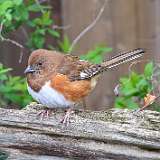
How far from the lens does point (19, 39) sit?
7.10 m

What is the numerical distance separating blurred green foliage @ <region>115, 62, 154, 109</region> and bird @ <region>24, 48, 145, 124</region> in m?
0.34

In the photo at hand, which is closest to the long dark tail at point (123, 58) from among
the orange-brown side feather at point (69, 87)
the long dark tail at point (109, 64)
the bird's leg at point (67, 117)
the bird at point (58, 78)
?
the long dark tail at point (109, 64)

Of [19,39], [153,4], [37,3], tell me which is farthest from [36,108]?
[153,4]

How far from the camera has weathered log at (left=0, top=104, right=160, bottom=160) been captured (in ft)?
15.8

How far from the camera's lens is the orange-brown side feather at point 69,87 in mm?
5316

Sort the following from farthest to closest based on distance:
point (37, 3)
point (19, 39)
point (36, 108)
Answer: point (19, 39), point (37, 3), point (36, 108)

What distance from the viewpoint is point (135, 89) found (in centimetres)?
589

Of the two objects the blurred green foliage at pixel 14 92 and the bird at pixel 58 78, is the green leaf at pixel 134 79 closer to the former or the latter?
the bird at pixel 58 78

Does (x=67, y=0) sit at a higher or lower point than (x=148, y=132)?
higher

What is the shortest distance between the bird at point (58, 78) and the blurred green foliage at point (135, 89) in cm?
34

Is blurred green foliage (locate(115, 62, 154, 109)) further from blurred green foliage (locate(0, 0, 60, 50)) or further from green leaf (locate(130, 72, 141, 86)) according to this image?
blurred green foliage (locate(0, 0, 60, 50))

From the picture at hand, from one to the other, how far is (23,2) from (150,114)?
193cm

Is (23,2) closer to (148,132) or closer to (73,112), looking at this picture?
(73,112)

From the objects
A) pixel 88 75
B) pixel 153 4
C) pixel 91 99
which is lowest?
pixel 91 99
